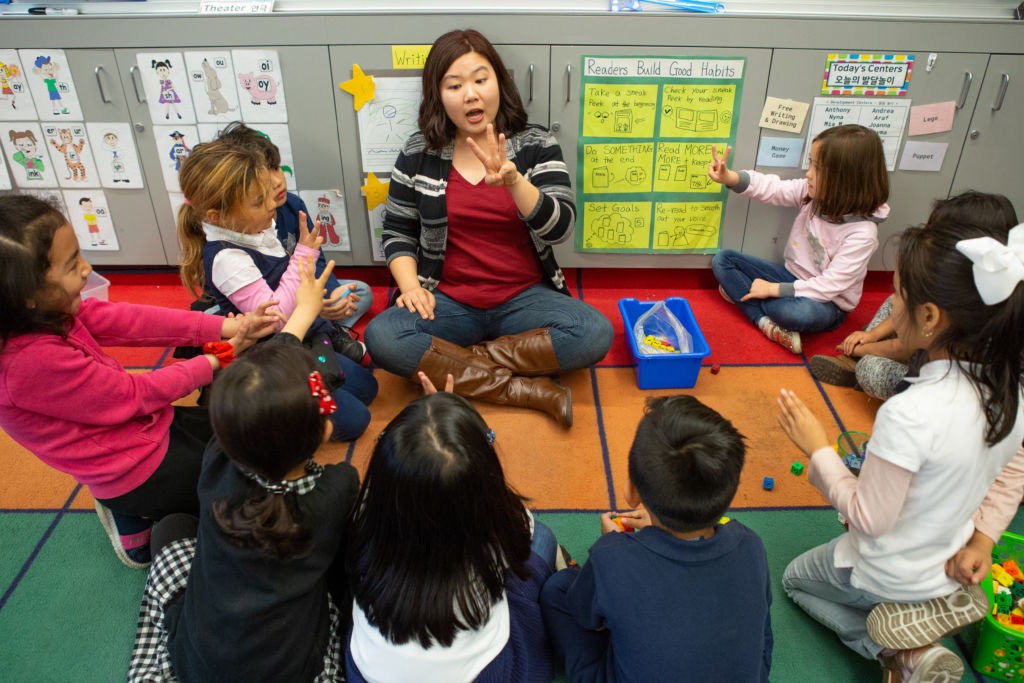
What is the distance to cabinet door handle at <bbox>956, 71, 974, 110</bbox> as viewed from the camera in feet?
7.48

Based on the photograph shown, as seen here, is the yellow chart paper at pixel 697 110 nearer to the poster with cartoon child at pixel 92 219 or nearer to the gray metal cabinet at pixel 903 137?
the gray metal cabinet at pixel 903 137

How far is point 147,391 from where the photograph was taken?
1484mm

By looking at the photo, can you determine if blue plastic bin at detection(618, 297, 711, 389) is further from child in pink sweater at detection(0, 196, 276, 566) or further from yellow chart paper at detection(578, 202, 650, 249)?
child in pink sweater at detection(0, 196, 276, 566)

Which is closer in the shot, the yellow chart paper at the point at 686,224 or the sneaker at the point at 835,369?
the sneaker at the point at 835,369

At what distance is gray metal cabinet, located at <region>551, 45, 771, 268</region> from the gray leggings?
2.41ft

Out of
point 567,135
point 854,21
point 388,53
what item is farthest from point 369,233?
point 854,21

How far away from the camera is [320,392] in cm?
112

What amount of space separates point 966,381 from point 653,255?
158 cm

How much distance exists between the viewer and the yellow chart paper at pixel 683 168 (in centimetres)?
245

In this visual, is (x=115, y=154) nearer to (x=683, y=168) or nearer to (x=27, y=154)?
(x=27, y=154)

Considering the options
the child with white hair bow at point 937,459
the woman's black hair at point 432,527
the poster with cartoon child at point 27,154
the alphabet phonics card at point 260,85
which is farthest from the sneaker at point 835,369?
the poster with cartoon child at point 27,154

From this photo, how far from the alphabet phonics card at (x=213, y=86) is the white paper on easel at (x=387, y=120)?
438mm

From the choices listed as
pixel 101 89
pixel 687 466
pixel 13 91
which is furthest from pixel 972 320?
pixel 13 91

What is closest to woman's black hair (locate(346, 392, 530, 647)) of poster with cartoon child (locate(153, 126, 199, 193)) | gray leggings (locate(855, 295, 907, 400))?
gray leggings (locate(855, 295, 907, 400))
